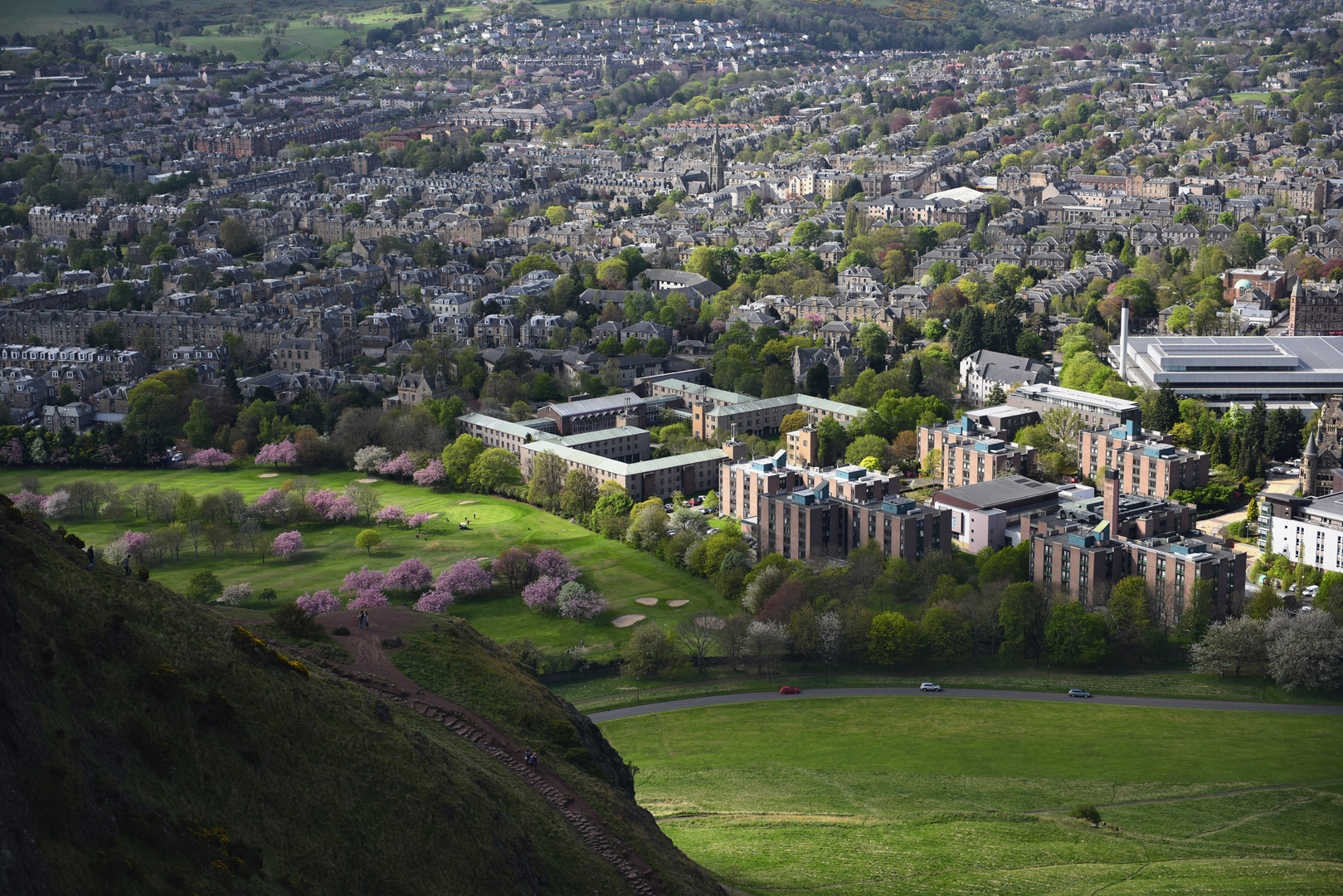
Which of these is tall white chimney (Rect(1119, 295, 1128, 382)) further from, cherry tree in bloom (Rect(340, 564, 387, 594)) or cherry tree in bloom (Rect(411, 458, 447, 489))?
cherry tree in bloom (Rect(340, 564, 387, 594))

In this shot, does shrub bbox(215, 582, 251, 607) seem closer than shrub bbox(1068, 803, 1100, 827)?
No

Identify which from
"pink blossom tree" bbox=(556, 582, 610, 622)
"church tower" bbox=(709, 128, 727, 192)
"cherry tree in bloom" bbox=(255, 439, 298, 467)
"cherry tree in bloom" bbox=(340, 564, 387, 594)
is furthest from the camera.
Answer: "church tower" bbox=(709, 128, 727, 192)

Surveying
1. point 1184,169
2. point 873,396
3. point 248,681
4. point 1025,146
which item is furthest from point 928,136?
point 248,681

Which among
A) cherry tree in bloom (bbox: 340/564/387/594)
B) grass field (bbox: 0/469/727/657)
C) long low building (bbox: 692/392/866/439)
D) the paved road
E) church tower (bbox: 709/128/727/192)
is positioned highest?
church tower (bbox: 709/128/727/192)

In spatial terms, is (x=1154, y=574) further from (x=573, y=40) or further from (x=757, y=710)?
(x=573, y=40)

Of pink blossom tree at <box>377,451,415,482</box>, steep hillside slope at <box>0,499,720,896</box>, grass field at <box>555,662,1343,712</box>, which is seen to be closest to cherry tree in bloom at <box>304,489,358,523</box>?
pink blossom tree at <box>377,451,415,482</box>

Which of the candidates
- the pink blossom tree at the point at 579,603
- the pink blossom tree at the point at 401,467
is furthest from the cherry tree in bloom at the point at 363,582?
the pink blossom tree at the point at 401,467
